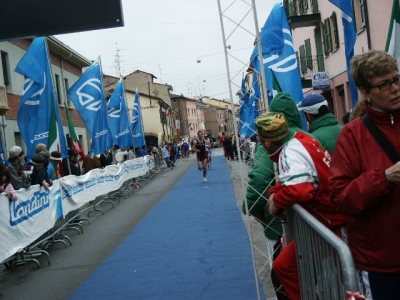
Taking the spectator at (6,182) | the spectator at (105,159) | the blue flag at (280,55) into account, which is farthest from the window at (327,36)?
the spectator at (6,182)

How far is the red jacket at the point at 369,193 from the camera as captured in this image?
2.70 metres

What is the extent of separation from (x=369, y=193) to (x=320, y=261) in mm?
494

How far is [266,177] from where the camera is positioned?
16.3ft

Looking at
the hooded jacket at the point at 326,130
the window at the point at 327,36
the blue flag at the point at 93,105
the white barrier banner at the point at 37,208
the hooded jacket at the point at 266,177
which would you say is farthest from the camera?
the window at the point at 327,36

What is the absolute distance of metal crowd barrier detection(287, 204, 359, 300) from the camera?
2242 millimetres

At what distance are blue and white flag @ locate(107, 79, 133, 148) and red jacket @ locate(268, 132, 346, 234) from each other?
70.8ft

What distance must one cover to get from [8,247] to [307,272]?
6123 millimetres

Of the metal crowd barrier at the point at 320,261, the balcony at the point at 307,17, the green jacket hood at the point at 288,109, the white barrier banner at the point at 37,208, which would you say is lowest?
the white barrier banner at the point at 37,208

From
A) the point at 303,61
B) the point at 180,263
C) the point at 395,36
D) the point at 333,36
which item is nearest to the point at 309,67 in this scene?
the point at 303,61

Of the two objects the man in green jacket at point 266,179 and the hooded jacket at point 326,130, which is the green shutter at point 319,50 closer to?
the man in green jacket at point 266,179

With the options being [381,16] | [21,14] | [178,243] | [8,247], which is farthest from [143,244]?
[381,16]

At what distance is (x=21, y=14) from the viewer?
6879mm

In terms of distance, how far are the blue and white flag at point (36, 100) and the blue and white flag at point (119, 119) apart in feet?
38.1

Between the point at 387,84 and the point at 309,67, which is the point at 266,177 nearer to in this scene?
the point at 387,84
